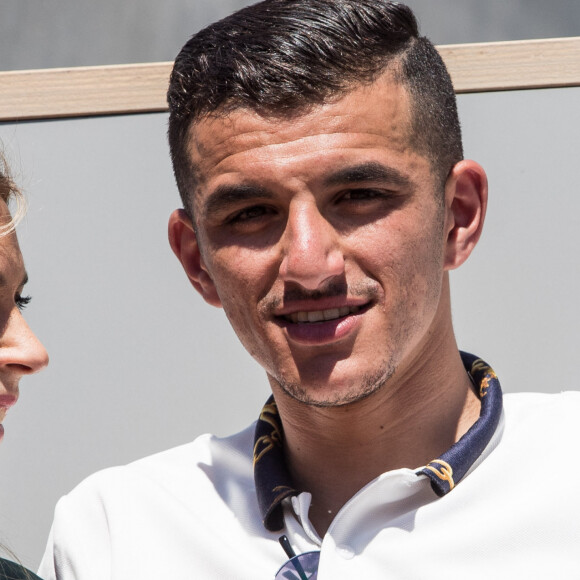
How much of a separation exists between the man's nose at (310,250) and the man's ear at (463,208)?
0.28m

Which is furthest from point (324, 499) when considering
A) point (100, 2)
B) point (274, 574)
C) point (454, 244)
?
point (100, 2)

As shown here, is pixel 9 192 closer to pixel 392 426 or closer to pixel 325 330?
pixel 325 330

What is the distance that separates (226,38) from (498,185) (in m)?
0.87

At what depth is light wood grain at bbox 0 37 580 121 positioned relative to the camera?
2.35 m

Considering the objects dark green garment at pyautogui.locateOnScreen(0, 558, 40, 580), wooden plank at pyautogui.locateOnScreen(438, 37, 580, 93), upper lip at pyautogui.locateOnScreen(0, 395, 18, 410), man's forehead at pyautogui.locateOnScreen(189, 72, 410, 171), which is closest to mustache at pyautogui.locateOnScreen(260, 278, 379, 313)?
man's forehead at pyautogui.locateOnScreen(189, 72, 410, 171)

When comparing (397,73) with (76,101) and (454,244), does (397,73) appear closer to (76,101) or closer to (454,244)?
(454,244)

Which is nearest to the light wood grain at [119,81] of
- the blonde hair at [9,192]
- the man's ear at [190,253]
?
the blonde hair at [9,192]

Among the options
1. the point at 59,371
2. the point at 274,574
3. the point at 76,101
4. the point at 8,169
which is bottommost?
the point at 274,574

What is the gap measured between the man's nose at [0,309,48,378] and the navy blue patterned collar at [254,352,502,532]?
48 cm

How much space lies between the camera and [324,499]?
1.82m

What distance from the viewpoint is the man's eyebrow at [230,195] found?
1663 mm

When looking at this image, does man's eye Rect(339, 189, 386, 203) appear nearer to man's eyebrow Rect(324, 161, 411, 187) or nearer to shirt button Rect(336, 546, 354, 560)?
man's eyebrow Rect(324, 161, 411, 187)

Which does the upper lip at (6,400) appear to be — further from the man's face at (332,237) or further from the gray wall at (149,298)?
the gray wall at (149,298)

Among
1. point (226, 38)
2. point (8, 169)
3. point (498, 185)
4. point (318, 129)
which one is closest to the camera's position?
point (318, 129)
